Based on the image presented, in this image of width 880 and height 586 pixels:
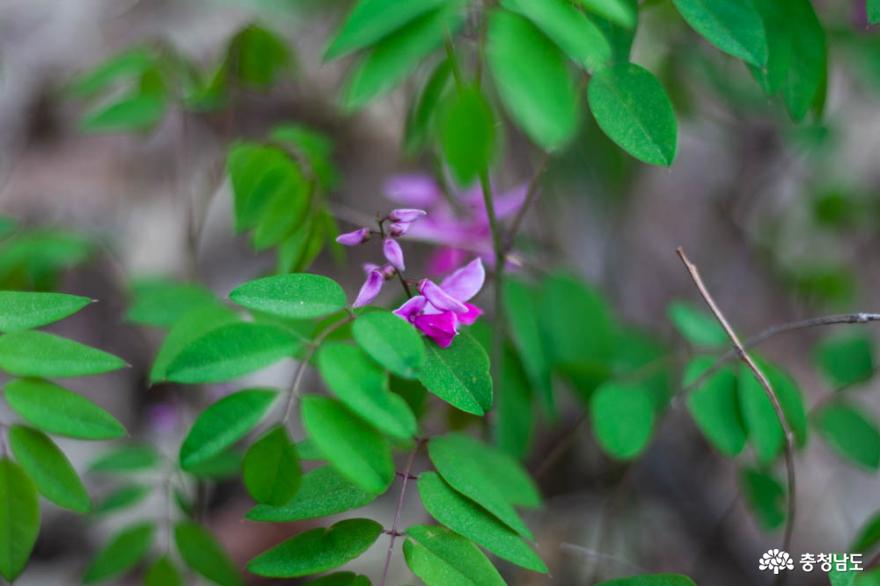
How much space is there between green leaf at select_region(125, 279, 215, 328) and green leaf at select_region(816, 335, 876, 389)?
53.5 inches

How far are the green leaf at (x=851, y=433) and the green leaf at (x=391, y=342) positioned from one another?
112cm

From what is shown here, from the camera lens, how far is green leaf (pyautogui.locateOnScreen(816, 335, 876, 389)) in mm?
1758

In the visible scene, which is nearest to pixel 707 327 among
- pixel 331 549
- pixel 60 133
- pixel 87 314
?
pixel 331 549

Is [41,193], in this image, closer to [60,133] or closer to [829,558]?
[60,133]

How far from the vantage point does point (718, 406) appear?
1.52 meters

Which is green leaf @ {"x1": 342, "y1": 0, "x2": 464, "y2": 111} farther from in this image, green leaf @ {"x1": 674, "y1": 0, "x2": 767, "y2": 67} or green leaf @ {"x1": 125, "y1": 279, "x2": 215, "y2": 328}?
green leaf @ {"x1": 125, "y1": 279, "x2": 215, "y2": 328}

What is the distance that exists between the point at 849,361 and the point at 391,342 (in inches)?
49.6

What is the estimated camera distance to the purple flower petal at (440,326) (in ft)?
3.61

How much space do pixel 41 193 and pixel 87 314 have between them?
0.59 m

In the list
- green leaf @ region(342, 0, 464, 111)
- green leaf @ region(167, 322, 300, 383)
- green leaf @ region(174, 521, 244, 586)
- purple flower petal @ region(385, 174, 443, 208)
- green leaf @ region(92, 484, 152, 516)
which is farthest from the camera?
purple flower petal @ region(385, 174, 443, 208)

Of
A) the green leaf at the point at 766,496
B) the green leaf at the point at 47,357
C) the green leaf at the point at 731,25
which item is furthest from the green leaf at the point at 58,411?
the green leaf at the point at 766,496

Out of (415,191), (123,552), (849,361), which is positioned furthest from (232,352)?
(849,361)

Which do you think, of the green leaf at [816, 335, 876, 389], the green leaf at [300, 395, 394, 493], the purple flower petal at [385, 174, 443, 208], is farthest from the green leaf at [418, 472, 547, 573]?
the green leaf at [816, 335, 876, 389]

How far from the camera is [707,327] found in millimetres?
1752
